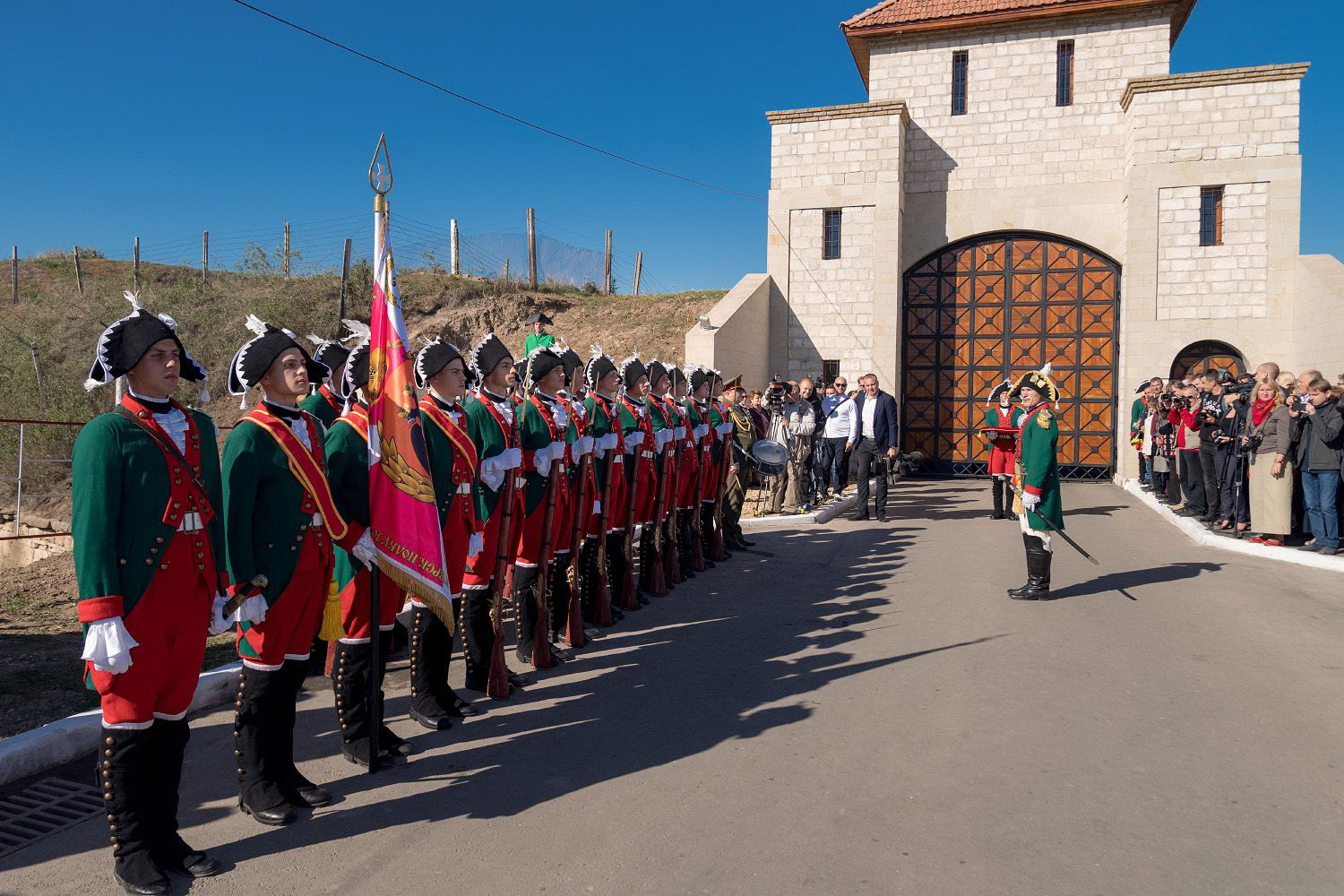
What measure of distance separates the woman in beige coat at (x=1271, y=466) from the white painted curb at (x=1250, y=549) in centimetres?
36

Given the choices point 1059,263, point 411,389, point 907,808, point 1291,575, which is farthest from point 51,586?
point 1059,263

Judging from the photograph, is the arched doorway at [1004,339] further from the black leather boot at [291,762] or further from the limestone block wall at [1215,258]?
the black leather boot at [291,762]

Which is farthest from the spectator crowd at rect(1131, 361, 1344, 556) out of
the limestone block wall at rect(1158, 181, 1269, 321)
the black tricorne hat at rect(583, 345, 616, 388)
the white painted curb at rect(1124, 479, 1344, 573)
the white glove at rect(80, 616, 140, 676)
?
the white glove at rect(80, 616, 140, 676)

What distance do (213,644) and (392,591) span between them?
10.00ft

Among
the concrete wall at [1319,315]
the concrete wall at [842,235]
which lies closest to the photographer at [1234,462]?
the concrete wall at [1319,315]

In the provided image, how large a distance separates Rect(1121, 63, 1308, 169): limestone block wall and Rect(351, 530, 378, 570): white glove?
19815 millimetres

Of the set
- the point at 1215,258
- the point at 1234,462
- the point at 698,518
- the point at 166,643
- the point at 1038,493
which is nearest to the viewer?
the point at 166,643

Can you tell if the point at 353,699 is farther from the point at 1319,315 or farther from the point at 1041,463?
the point at 1319,315

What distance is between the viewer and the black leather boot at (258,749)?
379cm

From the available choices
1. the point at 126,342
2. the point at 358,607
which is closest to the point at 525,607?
the point at 358,607

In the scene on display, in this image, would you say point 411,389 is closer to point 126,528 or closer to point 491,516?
point 491,516

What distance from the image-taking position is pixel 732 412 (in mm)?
11258

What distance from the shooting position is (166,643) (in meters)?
3.32

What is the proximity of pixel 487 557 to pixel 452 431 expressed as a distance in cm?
91
